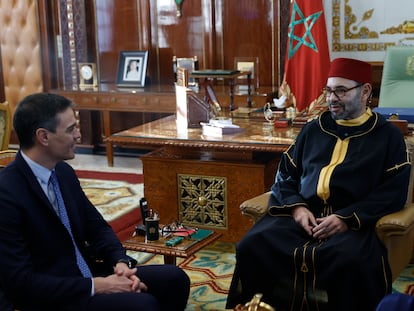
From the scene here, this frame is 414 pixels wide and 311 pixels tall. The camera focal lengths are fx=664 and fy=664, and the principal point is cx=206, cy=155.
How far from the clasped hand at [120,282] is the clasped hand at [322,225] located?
0.87m

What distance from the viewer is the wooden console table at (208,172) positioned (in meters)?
4.02

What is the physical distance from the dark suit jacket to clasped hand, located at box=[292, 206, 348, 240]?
1.06 m

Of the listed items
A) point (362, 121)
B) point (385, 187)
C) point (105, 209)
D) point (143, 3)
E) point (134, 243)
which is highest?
point (143, 3)

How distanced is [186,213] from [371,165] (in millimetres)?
1547

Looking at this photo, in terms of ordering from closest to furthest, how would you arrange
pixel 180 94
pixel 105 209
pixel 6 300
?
pixel 6 300 < pixel 180 94 < pixel 105 209

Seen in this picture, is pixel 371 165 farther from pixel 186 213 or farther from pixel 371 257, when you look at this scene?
pixel 186 213

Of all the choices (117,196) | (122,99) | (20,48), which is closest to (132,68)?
(122,99)

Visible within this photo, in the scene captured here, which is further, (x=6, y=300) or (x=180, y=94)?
(x=180, y=94)

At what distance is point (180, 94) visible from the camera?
4.48m

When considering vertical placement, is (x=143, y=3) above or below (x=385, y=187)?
above

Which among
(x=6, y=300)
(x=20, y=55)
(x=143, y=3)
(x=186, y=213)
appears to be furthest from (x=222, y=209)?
(x=20, y=55)

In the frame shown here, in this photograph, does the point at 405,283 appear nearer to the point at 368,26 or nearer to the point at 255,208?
the point at 255,208

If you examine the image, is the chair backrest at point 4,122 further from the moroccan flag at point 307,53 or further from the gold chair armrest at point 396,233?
the gold chair armrest at point 396,233

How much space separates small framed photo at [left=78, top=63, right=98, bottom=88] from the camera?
6.93 meters
